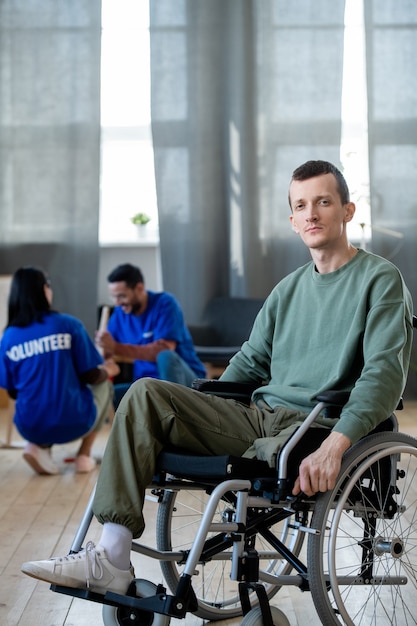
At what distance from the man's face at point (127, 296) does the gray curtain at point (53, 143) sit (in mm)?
1636

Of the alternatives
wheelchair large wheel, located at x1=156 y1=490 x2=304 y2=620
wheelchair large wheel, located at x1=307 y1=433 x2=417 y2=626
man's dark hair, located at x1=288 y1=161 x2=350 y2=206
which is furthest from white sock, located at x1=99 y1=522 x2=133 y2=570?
man's dark hair, located at x1=288 y1=161 x2=350 y2=206

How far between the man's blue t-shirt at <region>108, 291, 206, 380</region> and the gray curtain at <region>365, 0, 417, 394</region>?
1.95 meters

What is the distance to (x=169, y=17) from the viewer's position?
6035mm

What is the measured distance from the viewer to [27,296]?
3979 mm

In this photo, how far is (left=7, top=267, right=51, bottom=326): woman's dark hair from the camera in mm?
3957

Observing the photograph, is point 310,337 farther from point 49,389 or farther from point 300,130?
point 300,130

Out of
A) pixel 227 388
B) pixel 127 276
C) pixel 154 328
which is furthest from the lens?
pixel 154 328

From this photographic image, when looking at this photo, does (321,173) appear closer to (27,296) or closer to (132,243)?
(27,296)

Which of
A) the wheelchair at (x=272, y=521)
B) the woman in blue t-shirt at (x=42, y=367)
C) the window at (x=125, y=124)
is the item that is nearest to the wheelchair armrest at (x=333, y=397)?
the wheelchair at (x=272, y=521)

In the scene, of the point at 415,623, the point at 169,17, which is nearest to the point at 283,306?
the point at 415,623

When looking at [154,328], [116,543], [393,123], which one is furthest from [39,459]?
[393,123]

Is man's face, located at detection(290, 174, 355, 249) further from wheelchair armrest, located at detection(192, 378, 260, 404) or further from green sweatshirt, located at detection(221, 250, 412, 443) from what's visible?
wheelchair armrest, located at detection(192, 378, 260, 404)

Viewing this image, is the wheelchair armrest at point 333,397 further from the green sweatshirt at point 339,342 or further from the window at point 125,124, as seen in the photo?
the window at point 125,124

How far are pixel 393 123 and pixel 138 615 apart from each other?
15.2 feet
